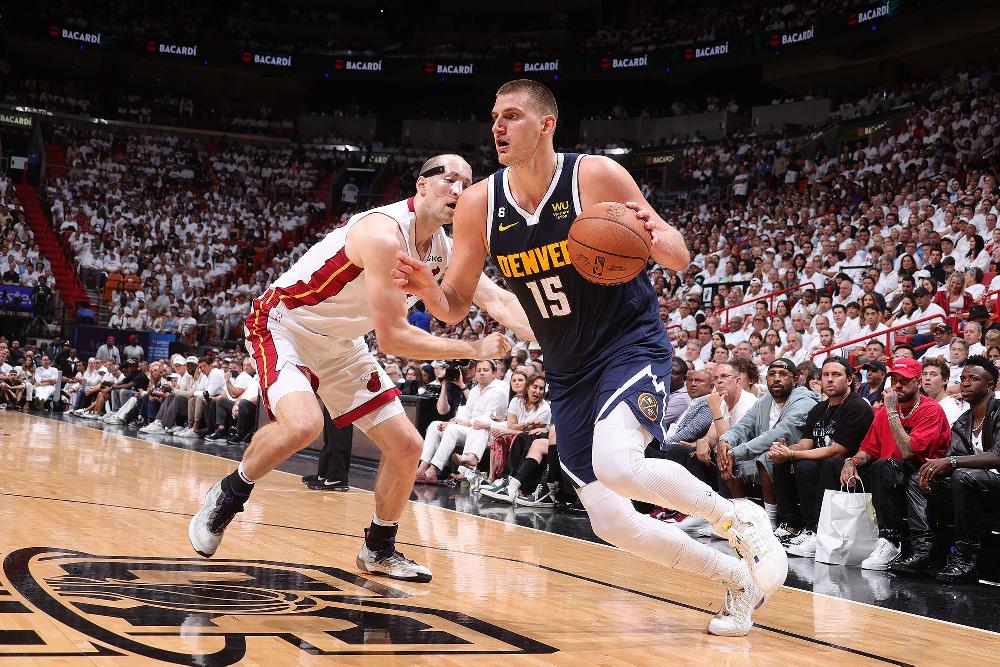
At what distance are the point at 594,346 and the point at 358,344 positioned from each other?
1634 mm

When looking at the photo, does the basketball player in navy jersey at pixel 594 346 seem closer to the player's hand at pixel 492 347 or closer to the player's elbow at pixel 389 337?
the player's hand at pixel 492 347

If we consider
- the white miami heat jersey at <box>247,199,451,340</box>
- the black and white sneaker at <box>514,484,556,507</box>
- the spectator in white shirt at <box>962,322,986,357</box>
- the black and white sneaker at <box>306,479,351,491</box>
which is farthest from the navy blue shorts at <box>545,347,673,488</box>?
the spectator in white shirt at <box>962,322,986,357</box>

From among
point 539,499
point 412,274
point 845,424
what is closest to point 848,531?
point 845,424

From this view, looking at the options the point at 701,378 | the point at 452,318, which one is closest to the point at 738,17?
A: the point at 701,378

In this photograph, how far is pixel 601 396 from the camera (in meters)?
3.81

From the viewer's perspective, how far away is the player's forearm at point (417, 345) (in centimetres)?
429

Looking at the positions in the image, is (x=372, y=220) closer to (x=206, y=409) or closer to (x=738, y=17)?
(x=206, y=409)

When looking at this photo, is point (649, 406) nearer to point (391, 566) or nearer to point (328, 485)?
point (391, 566)

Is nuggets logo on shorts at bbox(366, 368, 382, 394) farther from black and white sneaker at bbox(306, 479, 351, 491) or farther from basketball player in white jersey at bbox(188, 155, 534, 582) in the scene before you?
black and white sneaker at bbox(306, 479, 351, 491)

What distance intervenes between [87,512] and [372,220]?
313 centimetres

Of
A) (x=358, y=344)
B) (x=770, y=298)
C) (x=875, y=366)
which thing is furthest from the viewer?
(x=770, y=298)

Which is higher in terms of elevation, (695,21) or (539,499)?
(695,21)

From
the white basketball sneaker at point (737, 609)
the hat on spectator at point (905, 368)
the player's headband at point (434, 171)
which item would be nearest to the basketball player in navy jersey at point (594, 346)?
the white basketball sneaker at point (737, 609)

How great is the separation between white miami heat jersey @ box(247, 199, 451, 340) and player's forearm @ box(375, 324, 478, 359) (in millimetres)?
406
